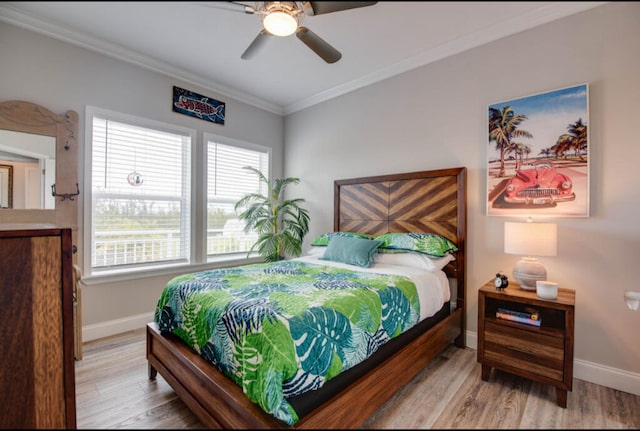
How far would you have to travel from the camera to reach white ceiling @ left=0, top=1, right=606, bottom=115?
54cm

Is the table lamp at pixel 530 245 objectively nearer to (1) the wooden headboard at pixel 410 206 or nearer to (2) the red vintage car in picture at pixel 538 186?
(2) the red vintage car in picture at pixel 538 186

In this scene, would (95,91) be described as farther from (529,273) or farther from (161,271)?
(529,273)

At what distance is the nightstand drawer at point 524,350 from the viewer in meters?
1.73

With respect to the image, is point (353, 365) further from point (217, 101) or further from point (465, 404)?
point (217, 101)

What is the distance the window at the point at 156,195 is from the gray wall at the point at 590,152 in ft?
5.91

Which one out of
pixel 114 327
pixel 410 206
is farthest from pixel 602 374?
pixel 114 327

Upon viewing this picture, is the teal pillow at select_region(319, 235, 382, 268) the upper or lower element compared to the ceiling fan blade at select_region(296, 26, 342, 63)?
lower

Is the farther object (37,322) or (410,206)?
(410,206)

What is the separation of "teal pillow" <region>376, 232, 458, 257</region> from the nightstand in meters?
0.48

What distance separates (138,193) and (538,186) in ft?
12.4

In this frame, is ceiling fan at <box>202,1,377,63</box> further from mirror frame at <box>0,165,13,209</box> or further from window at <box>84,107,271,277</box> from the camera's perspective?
window at <box>84,107,271,277</box>

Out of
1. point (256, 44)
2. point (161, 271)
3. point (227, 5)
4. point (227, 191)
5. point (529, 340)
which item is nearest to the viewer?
point (227, 5)

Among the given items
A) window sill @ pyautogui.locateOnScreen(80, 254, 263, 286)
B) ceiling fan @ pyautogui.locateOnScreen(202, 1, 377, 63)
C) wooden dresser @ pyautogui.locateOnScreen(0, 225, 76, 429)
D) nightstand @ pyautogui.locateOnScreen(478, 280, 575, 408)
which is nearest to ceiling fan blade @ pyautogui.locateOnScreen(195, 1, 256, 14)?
ceiling fan @ pyautogui.locateOnScreen(202, 1, 377, 63)

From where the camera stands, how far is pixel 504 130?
2.38 metres
